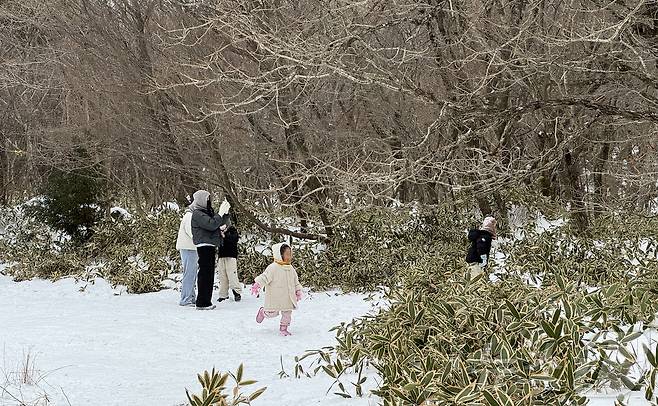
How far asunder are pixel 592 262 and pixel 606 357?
7173 millimetres

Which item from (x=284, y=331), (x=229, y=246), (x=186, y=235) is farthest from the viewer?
(x=229, y=246)

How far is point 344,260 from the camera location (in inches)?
469

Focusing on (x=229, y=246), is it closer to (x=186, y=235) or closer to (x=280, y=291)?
(x=186, y=235)

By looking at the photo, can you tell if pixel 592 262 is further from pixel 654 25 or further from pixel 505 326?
pixel 505 326

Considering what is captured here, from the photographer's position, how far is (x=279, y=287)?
7.98 meters

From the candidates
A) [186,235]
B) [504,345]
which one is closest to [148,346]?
[186,235]

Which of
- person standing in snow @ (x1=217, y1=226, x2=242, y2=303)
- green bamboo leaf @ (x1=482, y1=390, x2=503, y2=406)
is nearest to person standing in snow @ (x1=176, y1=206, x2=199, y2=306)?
person standing in snow @ (x1=217, y1=226, x2=242, y2=303)

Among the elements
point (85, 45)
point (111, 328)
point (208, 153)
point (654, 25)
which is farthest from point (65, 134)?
point (654, 25)

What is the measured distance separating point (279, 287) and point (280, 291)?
49 mm

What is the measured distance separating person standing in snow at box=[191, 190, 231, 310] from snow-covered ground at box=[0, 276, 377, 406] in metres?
0.28

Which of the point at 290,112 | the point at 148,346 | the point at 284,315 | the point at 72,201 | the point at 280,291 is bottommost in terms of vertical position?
the point at 148,346

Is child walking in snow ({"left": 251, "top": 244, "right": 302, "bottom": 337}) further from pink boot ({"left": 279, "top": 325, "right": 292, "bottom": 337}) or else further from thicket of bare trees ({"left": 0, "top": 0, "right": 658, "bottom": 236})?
thicket of bare trees ({"left": 0, "top": 0, "right": 658, "bottom": 236})

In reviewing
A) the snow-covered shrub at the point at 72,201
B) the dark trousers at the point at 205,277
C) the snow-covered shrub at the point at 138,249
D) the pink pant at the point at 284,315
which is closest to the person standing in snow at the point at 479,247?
the pink pant at the point at 284,315

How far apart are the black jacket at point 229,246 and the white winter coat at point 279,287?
2.43 m
